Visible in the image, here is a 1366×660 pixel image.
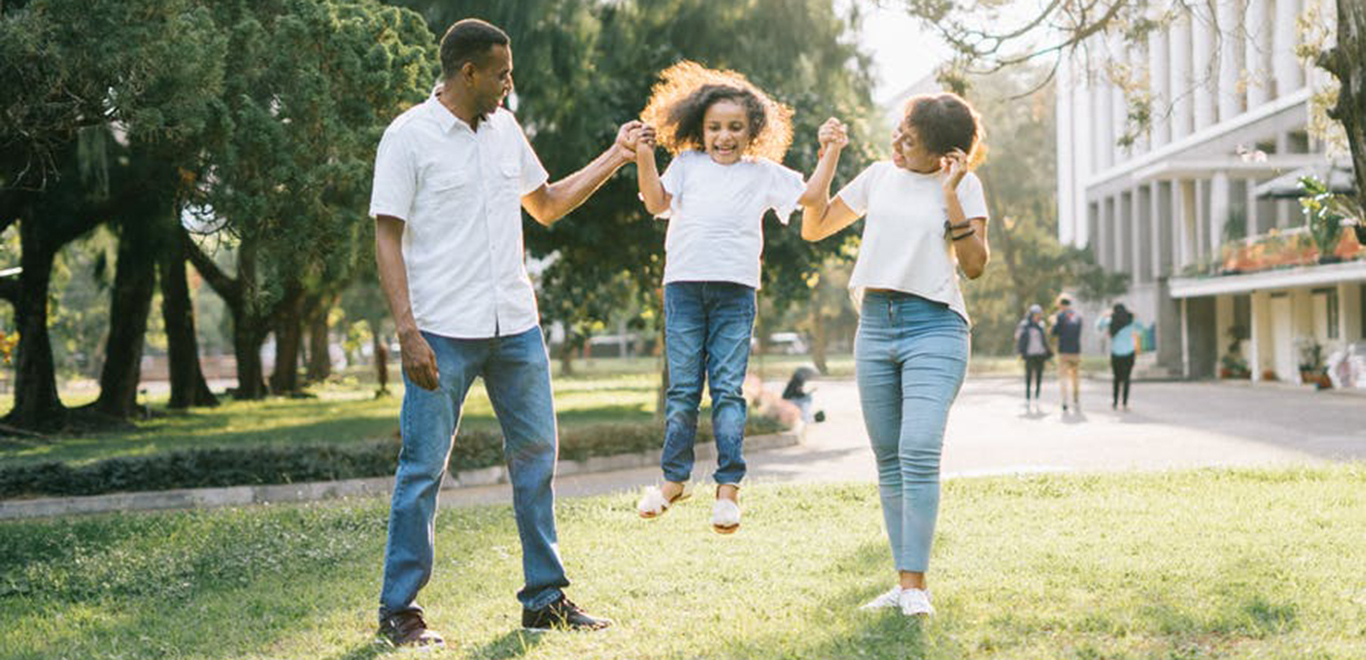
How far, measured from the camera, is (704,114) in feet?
19.2

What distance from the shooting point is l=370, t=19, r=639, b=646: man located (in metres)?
5.01

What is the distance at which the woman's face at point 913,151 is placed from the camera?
5.43 metres

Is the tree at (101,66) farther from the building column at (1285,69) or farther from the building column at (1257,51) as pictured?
the building column at (1285,69)

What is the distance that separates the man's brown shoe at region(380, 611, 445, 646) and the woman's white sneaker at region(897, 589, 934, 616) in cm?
175

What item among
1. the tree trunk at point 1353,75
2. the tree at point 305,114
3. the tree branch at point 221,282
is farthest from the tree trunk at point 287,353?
the tree trunk at point 1353,75

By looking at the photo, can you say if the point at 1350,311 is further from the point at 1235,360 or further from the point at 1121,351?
the point at 1121,351

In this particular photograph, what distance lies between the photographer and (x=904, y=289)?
5.28 m

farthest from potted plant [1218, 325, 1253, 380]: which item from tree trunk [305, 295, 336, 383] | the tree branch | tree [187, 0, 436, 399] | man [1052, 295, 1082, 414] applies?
tree [187, 0, 436, 399]

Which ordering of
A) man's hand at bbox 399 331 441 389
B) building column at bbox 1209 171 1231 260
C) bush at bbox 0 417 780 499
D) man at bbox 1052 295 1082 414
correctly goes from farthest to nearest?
1. building column at bbox 1209 171 1231 260
2. man at bbox 1052 295 1082 414
3. bush at bbox 0 417 780 499
4. man's hand at bbox 399 331 441 389

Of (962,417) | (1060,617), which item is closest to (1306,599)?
(1060,617)

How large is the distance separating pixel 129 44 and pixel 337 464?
5.46 meters

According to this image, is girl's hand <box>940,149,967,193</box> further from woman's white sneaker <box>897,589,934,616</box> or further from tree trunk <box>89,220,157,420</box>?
tree trunk <box>89,220,157,420</box>

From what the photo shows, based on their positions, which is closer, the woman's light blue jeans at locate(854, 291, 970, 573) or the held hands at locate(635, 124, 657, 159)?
the woman's light blue jeans at locate(854, 291, 970, 573)

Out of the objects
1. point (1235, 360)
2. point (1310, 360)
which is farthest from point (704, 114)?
point (1235, 360)
